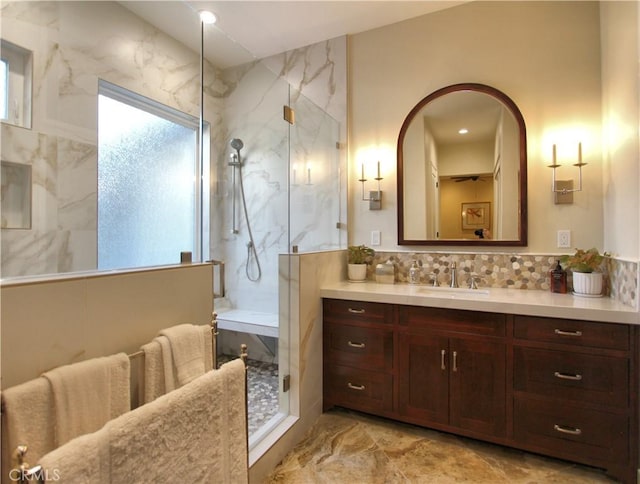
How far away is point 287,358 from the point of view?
2.02 meters

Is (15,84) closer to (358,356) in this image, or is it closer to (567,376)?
(358,356)

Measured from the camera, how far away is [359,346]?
2105mm

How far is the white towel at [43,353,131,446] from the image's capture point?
0.78 metres

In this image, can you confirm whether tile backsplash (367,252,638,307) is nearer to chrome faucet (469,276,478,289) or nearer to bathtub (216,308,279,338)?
chrome faucet (469,276,478,289)

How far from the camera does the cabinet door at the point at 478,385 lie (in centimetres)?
177

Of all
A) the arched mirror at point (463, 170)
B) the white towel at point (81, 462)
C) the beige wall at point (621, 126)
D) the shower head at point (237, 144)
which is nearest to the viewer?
the white towel at point (81, 462)

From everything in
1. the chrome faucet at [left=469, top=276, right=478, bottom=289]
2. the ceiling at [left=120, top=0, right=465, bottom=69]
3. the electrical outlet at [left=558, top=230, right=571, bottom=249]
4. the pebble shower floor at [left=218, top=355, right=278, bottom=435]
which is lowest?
the pebble shower floor at [left=218, top=355, right=278, bottom=435]

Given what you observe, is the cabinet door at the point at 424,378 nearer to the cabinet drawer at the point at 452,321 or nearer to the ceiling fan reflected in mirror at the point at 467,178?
the cabinet drawer at the point at 452,321

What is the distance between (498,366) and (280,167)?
6.58 feet

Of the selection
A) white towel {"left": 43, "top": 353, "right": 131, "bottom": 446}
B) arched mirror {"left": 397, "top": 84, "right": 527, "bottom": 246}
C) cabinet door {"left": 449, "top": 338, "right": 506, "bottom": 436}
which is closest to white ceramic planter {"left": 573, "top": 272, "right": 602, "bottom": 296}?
arched mirror {"left": 397, "top": 84, "right": 527, "bottom": 246}

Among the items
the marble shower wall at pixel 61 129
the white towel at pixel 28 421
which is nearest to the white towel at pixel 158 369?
the white towel at pixel 28 421

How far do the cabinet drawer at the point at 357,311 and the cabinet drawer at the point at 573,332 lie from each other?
71 cm

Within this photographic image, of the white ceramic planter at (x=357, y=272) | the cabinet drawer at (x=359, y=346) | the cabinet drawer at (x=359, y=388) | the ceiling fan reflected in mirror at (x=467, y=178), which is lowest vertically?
the cabinet drawer at (x=359, y=388)

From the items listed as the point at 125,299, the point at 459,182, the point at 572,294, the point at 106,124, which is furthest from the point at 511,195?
the point at 106,124
